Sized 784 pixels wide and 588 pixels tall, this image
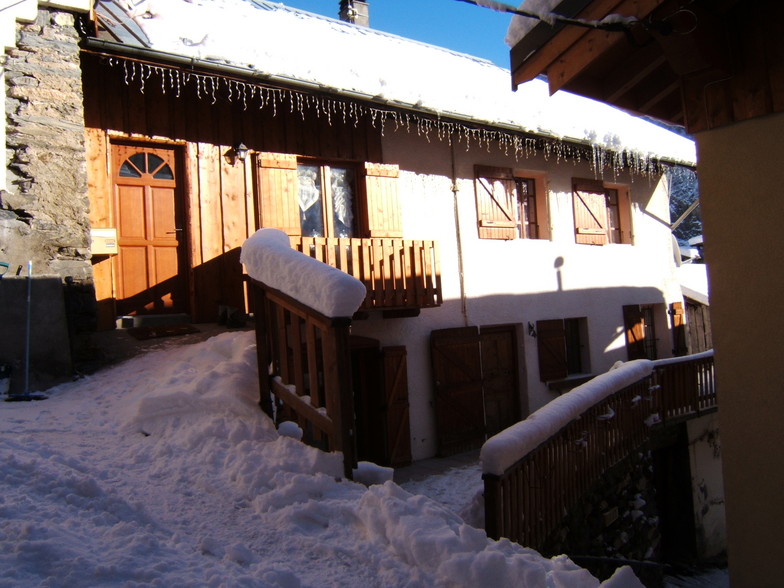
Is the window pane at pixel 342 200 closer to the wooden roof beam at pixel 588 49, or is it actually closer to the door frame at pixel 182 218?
the door frame at pixel 182 218

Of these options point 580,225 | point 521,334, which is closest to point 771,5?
point 521,334

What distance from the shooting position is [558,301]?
10.8 meters

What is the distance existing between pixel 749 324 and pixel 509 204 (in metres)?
6.57

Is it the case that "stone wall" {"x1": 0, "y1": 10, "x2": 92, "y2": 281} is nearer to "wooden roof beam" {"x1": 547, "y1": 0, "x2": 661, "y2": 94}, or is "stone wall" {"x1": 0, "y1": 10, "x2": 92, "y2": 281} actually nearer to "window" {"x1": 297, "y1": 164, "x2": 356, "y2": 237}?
"window" {"x1": 297, "y1": 164, "x2": 356, "y2": 237}

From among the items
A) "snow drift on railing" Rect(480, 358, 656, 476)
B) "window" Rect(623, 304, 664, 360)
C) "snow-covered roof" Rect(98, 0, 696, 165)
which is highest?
"snow-covered roof" Rect(98, 0, 696, 165)

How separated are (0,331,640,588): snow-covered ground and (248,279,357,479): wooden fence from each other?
14 cm

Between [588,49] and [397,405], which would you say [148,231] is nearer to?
[397,405]

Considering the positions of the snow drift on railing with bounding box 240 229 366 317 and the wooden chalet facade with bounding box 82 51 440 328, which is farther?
the wooden chalet facade with bounding box 82 51 440 328

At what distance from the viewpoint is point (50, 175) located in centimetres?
587


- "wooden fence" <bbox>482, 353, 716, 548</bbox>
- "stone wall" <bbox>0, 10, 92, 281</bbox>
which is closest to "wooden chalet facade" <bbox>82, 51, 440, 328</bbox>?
"stone wall" <bbox>0, 10, 92, 281</bbox>

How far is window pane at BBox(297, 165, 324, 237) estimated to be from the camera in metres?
8.34

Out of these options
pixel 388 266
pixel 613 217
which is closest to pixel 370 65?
Answer: pixel 388 266

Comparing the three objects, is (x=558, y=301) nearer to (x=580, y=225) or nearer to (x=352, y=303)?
(x=580, y=225)

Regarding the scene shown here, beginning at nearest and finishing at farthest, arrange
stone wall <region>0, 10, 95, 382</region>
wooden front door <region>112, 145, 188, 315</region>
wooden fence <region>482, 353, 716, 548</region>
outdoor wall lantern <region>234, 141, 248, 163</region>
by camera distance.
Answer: wooden fence <region>482, 353, 716, 548</region>
stone wall <region>0, 10, 95, 382</region>
wooden front door <region>112, 145, 188, 315</region>
outdoor wall lantern <region>234, 141, 248, 163</region>
